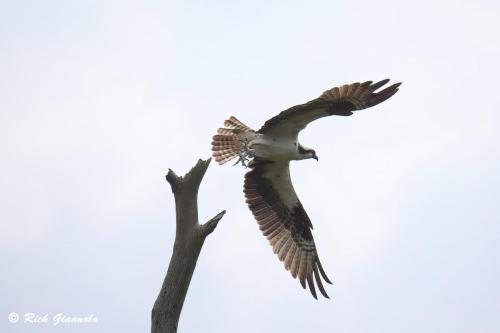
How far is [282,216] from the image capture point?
38.8ft

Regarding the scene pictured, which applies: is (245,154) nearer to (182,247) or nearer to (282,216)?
(282,216)

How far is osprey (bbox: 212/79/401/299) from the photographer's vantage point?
32.0 ft

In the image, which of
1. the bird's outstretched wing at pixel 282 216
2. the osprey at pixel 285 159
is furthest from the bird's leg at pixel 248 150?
the bird's outstretched wing at pixel 282 216

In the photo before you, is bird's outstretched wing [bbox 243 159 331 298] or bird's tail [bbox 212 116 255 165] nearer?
bird's tail [bbox 212 116 255 165]

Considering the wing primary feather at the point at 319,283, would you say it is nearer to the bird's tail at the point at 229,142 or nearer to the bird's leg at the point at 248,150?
the bird's leg at the point at 248,150

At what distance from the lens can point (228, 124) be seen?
1128cm

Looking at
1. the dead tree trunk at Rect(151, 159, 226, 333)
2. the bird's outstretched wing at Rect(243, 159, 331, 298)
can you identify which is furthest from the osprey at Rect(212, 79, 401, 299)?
the dead tree trunk at Rect(151, 159, 226, 333)

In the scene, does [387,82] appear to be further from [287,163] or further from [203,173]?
[203,173]

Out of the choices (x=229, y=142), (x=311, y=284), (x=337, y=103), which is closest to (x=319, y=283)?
(x=311, y=284)

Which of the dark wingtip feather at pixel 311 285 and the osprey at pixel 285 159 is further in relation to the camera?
the dark wingtip feather at pixel 311 285

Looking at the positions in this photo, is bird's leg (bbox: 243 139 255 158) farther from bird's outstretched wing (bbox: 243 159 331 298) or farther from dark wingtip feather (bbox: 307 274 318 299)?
dark wingtip feather (bbox: 307 274 318 299)

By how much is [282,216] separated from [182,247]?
15.7 ft

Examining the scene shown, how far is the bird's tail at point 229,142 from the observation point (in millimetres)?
11078

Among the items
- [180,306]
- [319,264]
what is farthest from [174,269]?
[319,264]
